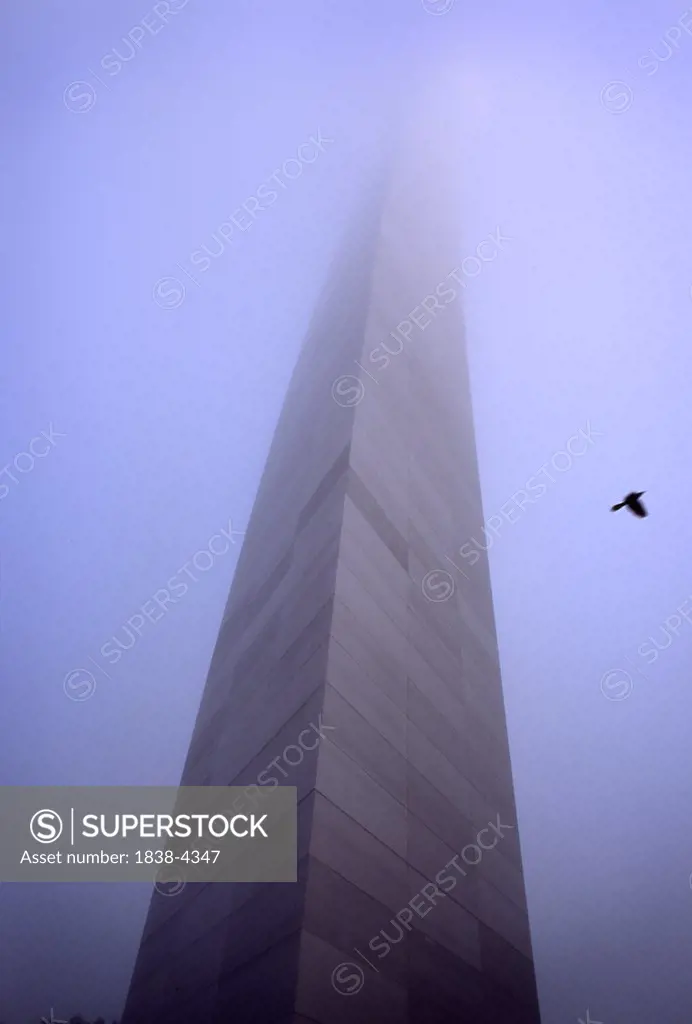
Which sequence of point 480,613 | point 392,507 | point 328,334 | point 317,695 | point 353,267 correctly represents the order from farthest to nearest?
point 353,267 → point 328,334 → point 480,613 → point 392,507 → point 317,695

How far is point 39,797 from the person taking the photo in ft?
55.7

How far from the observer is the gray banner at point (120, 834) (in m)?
14.2

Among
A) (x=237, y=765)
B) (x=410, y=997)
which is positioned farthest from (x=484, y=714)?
(x=410, y=997)

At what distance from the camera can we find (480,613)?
857 inches

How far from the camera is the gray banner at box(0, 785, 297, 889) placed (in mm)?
14156

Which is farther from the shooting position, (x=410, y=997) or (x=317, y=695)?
(x=317, y=695)

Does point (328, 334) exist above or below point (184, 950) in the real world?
above

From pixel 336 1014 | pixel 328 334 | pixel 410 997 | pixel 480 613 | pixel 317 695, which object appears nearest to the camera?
pixel 336 1014

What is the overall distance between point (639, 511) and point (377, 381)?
32.0 feet

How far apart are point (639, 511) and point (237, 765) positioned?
9011 mm

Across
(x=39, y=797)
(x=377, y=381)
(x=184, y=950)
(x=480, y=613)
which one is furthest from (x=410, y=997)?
(x=377, y=381)

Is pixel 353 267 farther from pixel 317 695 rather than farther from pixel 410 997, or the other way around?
pixel 410 997

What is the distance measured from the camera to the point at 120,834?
16656mm

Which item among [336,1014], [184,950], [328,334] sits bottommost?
[336,1014]
